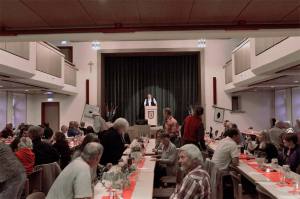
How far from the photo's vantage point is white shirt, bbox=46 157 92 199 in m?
3.42

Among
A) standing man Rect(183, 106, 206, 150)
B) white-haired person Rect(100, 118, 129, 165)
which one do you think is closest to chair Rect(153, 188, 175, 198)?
white-haired person Rect(100, 118, 129, 165)

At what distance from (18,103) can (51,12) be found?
1498 centimetres

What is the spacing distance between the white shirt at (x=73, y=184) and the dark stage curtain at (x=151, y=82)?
16.9 metres

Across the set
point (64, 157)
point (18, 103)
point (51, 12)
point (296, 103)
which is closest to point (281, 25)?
point (51, 12)

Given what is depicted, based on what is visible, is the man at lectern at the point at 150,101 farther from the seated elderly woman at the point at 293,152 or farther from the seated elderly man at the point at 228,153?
the seated elderly woman at the point at 293,152

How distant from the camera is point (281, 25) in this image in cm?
463

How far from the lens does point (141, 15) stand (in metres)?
4.17

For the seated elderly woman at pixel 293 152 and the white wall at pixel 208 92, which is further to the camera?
the white wall at pixel 208 92

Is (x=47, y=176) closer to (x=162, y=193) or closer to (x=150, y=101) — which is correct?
(x=162, y=193)

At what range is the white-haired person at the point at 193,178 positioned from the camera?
11.3 ft

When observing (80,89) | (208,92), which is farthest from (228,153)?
(80,89)

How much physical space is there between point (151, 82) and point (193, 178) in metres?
17.5

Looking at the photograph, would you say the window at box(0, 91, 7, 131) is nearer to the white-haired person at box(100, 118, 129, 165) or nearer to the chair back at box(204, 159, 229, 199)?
the white-haired person at box(100, 118, 129, 165)

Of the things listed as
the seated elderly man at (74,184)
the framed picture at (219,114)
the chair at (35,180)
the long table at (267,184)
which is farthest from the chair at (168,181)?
the framed picture at (219,114)
